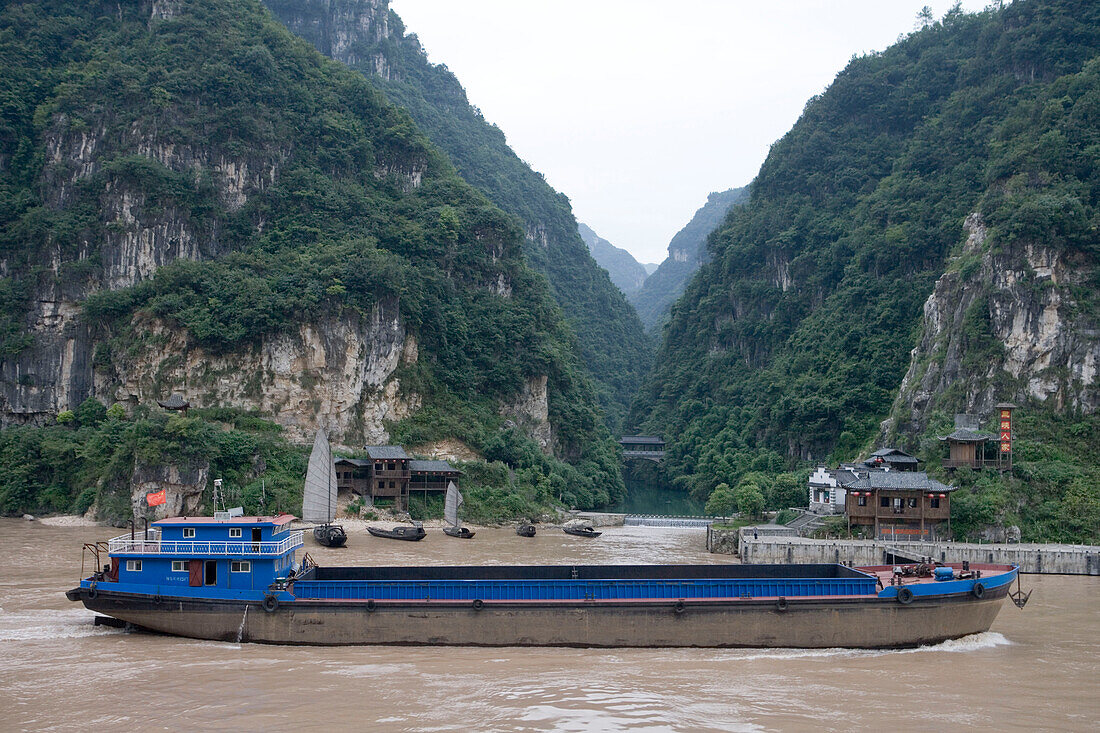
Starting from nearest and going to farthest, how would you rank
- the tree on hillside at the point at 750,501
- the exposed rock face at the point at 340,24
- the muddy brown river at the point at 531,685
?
the muddy brown river at the point at 531,685, the tree on hillside at the point at 750,501, the exposed rock face at the point at 340,24

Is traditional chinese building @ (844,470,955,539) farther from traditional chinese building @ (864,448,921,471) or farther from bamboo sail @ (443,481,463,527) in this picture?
bamboo sail @ (443,481,463,527)

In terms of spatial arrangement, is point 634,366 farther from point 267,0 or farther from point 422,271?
point 267,0

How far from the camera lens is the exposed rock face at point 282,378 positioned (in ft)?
201

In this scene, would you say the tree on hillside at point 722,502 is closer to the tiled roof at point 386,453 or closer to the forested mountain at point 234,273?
the forested mountain at point 234,273

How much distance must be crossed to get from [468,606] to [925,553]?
1018 inches

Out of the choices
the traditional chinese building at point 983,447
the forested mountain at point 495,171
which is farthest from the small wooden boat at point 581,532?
the forested mountain at point 495,171

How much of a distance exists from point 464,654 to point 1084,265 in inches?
1999

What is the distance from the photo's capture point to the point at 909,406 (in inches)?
2346

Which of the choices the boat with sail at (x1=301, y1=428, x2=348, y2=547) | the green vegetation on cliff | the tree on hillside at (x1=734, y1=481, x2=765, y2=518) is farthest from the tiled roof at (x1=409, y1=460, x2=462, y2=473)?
the tree on hillside at (x1=734, y1=481, x2=765, y2=518)

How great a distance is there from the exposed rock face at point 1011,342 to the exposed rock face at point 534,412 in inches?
1147

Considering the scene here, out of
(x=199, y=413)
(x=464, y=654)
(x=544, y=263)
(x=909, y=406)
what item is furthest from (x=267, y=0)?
(x=464, y=654)

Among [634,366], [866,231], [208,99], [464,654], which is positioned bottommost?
[464,654]

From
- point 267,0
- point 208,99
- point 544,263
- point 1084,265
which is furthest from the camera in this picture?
point 544,263

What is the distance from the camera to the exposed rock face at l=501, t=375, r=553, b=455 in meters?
74.9
